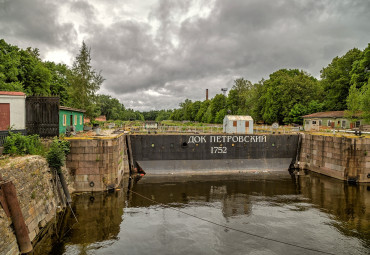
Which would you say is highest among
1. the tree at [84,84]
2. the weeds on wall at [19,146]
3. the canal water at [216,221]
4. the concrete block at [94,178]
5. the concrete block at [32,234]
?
the tree at [84,84]

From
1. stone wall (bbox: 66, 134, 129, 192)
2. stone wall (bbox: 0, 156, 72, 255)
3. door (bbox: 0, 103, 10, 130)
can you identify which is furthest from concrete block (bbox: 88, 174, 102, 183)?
door (bbox: 0, 103, 10, 130)

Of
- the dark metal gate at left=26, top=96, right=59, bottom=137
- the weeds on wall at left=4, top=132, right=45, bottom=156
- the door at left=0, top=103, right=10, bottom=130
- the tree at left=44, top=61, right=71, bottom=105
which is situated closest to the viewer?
the weeds on wall at left=4, top=132, right=45, bottom=156

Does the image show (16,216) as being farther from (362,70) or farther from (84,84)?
(362,70)

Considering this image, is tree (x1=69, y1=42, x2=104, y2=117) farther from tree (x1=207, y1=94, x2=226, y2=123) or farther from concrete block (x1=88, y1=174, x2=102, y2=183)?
tree (x1=207, y1=94, x2=226, y2=123)

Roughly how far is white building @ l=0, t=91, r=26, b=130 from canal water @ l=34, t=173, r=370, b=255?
7.35 meters

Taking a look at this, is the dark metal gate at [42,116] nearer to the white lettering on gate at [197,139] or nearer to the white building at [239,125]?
the white lettering on gate at [197,139]

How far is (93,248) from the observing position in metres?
12.6

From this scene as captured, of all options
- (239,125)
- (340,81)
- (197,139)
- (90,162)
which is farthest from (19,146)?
(340,81)

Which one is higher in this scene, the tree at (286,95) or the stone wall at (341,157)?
the tree at (286,95)

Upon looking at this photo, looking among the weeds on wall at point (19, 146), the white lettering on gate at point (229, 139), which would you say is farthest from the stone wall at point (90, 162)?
the white lettering on gate at point (229, 139)

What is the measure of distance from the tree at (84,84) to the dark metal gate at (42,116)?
1874 cm

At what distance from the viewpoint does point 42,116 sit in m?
19.4

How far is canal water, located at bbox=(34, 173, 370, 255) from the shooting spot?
1289cm

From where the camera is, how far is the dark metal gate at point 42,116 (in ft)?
62.7
